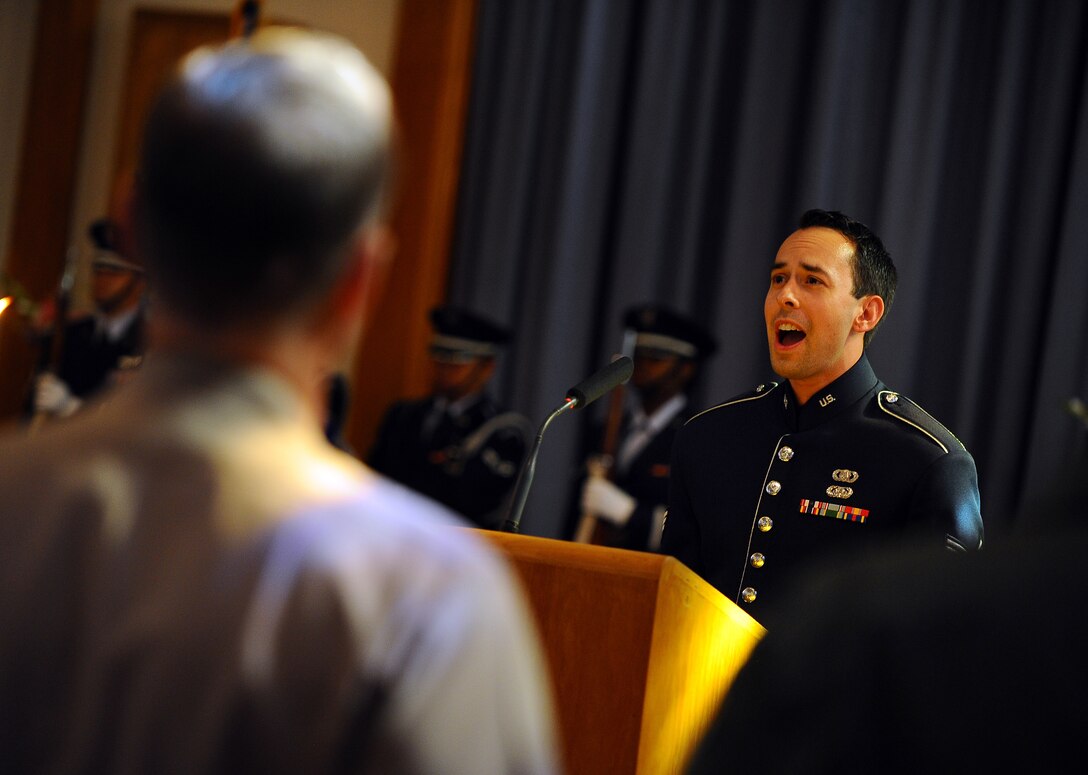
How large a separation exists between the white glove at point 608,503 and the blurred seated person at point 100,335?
1.90 m

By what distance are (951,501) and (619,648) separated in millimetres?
829

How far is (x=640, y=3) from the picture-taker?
5516mm

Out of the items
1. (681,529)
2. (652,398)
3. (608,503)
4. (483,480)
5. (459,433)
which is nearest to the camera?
(681,529)

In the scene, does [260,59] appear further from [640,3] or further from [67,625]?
[640,3]

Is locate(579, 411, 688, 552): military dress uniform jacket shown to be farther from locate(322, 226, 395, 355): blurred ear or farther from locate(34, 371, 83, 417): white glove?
locate(322, 226, 395, 355): blurred ear

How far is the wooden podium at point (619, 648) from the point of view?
1580 mm

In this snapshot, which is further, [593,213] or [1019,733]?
[593,213]

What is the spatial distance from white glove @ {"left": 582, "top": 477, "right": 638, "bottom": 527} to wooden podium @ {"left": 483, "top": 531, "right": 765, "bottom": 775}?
107 inches

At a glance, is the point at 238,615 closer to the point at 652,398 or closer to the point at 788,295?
the point at 788,295

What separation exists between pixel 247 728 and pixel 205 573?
78 mm

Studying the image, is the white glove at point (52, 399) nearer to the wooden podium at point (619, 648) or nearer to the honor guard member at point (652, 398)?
the honor guard member at point (652, 398)

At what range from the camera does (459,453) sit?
5.03 metres

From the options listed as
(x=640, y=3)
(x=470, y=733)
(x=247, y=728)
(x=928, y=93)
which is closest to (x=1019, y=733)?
(x=470, y=733)

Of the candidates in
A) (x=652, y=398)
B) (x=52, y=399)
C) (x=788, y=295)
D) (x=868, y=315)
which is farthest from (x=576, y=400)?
(x=52, y=399)
